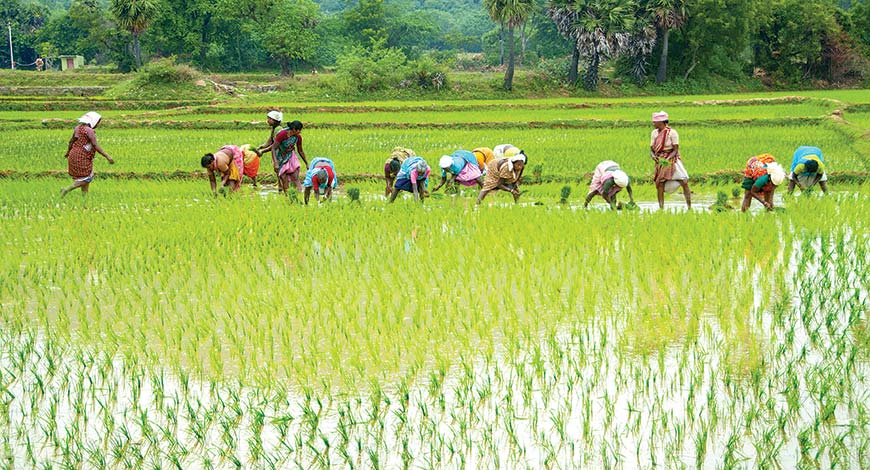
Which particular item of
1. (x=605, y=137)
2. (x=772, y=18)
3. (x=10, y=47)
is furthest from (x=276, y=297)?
(x=10, y=47)

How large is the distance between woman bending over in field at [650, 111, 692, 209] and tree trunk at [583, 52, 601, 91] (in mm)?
23816

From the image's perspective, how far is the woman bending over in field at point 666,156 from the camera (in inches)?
364

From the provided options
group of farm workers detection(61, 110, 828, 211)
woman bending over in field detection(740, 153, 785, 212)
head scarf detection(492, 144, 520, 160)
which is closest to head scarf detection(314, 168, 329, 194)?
group of farm workers detection(61, 110, 828, 211)

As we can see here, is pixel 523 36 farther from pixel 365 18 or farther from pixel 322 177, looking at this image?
pixel 322 177

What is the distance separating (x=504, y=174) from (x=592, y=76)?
24.6 meters

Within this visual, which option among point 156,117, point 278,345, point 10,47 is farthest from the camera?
point 10,47

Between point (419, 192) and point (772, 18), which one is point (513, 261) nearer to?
point (419, 192)

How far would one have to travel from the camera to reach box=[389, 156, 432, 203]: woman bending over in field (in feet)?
30.1

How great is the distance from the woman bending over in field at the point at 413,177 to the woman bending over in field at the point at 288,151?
1070 mm

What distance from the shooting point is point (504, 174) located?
9250 mm

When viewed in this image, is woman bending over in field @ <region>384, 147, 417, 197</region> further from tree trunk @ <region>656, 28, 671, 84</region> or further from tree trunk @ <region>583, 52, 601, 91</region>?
tree trunk @ <region>656, 28, 671, 84</region>

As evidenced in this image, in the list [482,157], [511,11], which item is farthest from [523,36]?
[482,157]

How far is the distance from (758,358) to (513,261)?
8.11 feet

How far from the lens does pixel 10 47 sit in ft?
152
